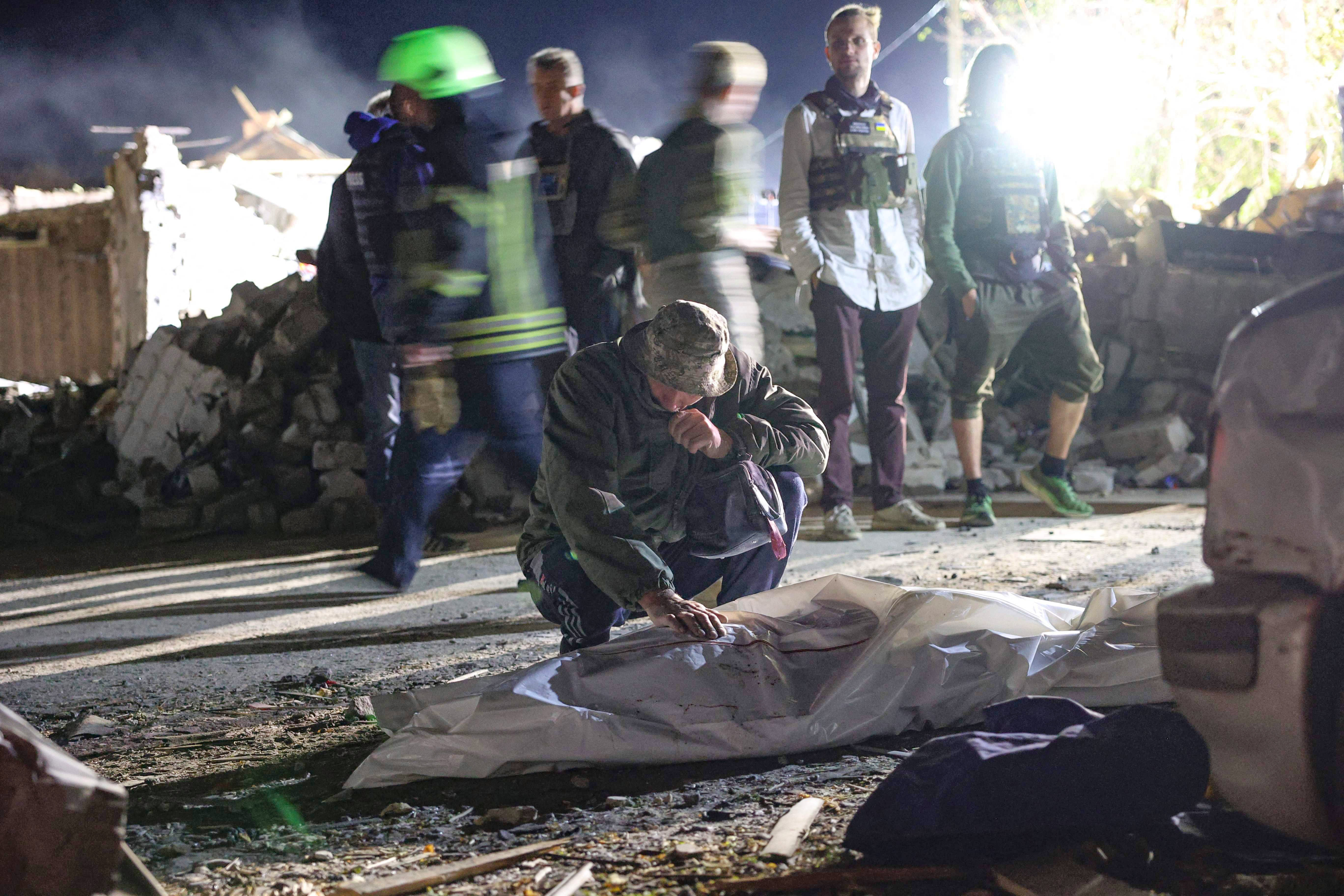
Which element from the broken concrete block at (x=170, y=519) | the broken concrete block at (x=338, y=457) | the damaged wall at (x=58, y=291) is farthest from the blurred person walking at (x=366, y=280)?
the damaged wall at (x=58, y=291)

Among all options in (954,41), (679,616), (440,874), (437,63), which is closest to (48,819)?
(440,874)

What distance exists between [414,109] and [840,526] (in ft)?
8.55

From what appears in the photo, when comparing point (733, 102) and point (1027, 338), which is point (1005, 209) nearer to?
point (1027, 338)

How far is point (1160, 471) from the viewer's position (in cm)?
691

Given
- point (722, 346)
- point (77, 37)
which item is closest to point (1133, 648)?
point (722, 346)

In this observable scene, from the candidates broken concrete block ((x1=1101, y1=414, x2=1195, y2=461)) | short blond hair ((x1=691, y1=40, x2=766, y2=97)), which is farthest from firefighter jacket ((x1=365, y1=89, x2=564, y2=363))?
broken concrete block ((x1=1101, y1=414, x2=1195, y2=461))

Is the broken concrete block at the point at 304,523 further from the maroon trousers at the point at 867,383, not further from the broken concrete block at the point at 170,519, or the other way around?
the maroon trousers at the point at 867,383

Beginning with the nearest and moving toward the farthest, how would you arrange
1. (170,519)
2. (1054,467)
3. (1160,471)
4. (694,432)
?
(694,432)
(1054,467)
(170,519)
(1160,471)

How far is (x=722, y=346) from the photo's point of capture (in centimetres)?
229

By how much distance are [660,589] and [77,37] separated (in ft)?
75.2

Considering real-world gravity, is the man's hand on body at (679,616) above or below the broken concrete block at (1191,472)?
above

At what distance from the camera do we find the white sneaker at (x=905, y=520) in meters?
5.06

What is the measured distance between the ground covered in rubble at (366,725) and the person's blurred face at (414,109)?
1816 millimetres

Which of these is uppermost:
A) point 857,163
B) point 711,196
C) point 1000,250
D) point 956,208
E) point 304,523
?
point 857,163
